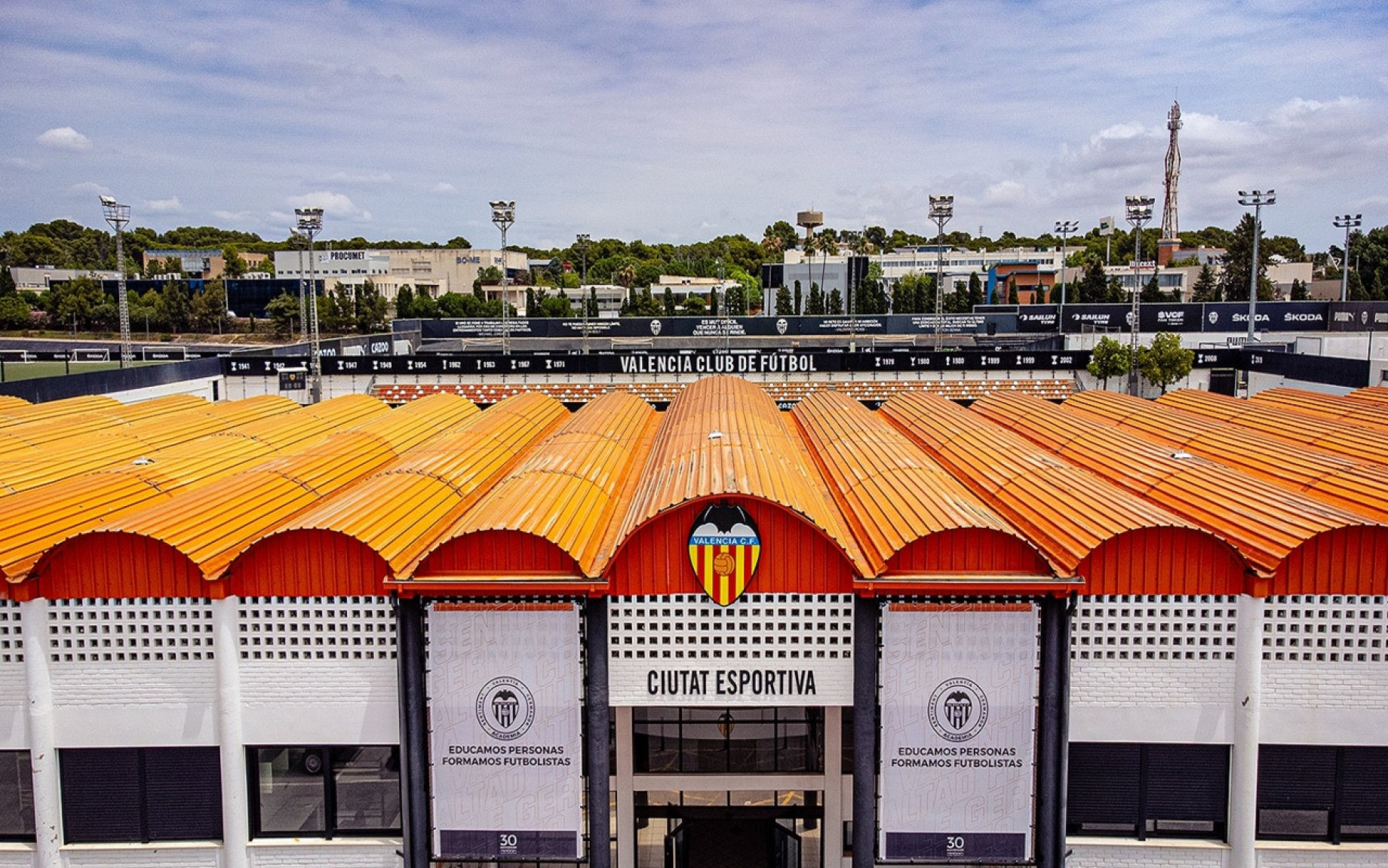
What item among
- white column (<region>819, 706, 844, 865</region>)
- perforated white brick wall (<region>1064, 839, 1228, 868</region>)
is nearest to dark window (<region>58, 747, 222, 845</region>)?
white column (<region>819, 706, 844, 865</region>)

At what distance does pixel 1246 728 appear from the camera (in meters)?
11.9

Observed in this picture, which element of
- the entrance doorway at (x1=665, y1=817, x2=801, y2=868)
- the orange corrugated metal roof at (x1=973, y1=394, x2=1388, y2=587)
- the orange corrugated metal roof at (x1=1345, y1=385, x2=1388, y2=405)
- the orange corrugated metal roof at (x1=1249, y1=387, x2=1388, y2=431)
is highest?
the orange corrugated metal roof at (x1=1345, y1=385, x2=1388, y2=405)

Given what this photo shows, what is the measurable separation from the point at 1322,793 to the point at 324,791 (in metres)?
13.6

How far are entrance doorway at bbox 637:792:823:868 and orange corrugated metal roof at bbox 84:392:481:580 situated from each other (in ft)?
23.8

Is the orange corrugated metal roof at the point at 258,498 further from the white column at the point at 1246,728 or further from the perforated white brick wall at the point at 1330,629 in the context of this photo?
the perforated white brick wall at the point at 1330,629

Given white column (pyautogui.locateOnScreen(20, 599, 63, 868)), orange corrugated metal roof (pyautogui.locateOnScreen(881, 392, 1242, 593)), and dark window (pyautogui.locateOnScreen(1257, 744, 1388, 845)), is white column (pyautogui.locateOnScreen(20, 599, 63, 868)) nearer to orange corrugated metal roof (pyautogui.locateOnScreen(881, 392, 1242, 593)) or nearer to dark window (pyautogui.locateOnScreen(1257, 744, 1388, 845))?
orange corrugated metal roof (pyautogui.locateOnScreen(881, 392, 1242, 593))

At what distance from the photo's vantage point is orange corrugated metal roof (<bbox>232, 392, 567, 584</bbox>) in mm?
12539

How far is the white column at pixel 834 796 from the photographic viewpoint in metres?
13.4

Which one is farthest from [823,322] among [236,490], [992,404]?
[236,490]

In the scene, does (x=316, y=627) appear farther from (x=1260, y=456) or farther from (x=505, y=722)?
(x=1260, y=456)

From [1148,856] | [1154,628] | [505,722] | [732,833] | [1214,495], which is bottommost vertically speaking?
[732,833]

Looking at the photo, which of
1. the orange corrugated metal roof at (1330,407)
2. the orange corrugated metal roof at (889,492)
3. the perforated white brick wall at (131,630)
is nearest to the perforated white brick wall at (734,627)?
the orange corrugated metal roof at (889,492)

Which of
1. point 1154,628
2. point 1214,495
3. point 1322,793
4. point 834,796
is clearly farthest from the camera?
point 1214,495

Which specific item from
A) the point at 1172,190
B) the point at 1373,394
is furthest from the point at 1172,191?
the point at 1373,394
